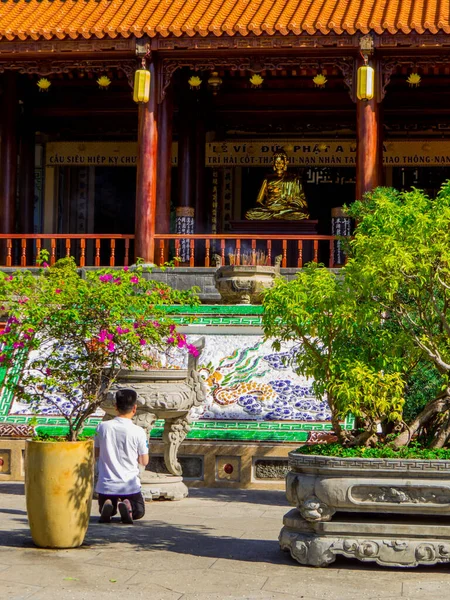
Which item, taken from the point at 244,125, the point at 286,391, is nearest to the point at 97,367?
the point at 286,391

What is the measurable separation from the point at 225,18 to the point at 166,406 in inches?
312

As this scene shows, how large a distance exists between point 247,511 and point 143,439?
1437 millimetres

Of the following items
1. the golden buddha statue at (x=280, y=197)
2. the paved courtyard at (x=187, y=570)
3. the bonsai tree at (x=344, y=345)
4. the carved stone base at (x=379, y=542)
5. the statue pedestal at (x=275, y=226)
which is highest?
the golden buddha statue at (x=280, y=197)

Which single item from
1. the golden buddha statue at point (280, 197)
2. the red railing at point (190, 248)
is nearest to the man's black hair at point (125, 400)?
the red railing at point (190, 248)

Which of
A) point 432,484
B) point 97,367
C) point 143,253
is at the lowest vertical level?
point 432,484

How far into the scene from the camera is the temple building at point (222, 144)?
34.8 ft

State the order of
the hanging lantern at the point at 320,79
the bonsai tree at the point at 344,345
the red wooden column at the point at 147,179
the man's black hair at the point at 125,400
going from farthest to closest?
the hanging lantern at the point at 320,79
the red wooden column at the point at 147,179
the man's black hair at the point at 125,400
the bonsai tree at the point at 344,345

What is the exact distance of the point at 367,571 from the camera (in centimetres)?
610

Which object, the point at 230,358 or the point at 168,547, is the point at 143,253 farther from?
the point at 168,547

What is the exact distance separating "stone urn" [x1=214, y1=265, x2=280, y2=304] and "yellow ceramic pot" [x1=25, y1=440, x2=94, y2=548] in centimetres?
610

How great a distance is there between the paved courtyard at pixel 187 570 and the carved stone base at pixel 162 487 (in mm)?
1103

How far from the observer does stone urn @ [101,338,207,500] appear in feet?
29.1

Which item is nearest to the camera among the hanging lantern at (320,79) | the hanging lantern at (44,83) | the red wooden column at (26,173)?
the hanging lantern at (320,79)

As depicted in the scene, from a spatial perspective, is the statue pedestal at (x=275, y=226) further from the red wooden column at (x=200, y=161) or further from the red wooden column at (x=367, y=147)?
the red wooden column at (x=367, y=147)
